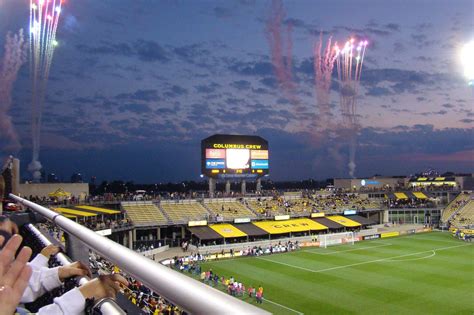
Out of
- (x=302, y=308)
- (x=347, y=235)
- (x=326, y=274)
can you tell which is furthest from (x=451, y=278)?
(x=347, y=235)

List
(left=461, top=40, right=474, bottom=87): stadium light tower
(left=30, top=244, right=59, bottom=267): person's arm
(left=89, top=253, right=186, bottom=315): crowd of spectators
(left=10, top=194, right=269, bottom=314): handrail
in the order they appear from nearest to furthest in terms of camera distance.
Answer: (left=10, top=194, right=269, bottom=314): handrail, (left=89, top=253, right=186, bottom=315): crowd of spectators, (left=30, top=244, right=59, bottom=267): person's arm, (left=461, top=40, right=474, bottom=87): stadium light tower

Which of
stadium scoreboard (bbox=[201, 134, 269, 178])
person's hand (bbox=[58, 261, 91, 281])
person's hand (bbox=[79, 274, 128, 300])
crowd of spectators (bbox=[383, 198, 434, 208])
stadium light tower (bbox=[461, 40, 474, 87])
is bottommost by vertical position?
crowd of spectators (bbox=[383, 198, 434, 208])

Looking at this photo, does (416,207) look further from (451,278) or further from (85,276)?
(85,276)

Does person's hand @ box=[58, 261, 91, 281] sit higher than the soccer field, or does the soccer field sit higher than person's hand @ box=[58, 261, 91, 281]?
person's hand @ box=[58, 261, 91, 281]

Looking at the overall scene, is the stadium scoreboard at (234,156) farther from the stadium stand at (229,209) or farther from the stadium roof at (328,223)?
the stadium roof at (328,223)

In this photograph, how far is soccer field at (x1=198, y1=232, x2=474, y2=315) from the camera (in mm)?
26391

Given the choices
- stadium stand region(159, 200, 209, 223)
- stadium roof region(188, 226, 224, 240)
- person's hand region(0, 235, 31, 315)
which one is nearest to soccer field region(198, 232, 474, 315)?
stadium roof region(188, 226, 224, 240)

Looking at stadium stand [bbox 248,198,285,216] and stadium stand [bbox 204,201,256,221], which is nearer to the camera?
stadium stand [bbox 204,201,256,221]

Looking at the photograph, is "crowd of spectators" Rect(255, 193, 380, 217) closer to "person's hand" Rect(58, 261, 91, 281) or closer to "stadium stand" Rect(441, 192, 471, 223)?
"stadium stand" Rect(441, 192, 471, 223)

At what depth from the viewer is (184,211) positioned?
53.0m

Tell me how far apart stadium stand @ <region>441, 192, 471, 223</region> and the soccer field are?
19810 mm

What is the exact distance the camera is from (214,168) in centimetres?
5625

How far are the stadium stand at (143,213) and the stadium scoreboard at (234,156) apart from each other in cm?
837

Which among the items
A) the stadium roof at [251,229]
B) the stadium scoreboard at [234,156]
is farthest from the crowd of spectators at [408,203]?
the stadium roof at [251,229]
